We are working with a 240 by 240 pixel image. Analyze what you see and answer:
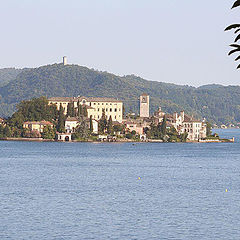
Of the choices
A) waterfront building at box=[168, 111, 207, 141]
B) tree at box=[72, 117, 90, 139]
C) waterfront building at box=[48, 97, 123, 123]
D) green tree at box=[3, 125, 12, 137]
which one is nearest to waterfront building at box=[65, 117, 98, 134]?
tree at box=[72, 117, 90, 139]

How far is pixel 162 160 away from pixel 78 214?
183 ft

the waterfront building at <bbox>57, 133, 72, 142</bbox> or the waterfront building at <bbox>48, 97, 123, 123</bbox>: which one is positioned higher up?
the waterfront building at <bbox>48, 97, 123, 123</bbox>

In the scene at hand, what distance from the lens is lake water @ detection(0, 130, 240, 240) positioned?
3584 centimetres

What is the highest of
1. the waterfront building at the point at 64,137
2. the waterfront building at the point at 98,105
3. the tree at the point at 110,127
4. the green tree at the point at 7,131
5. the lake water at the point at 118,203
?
the waterfront building at the point at 98,105

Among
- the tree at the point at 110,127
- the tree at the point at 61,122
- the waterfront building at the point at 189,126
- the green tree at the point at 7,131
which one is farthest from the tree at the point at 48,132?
the waterfront building at the point at 189,126

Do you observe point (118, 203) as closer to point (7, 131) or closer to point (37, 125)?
point (37, 125)

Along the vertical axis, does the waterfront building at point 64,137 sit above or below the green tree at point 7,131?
below

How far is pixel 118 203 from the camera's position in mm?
45656

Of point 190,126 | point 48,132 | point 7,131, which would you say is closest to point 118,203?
point 48,132

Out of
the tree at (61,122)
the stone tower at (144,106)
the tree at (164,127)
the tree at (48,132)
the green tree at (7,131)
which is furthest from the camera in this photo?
the stone tower at (144,106)

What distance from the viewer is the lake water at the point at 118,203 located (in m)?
35.8

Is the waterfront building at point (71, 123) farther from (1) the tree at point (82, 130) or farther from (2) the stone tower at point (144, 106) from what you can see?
(2) the stone tower at point (144, 106)

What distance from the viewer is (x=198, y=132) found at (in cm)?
16700

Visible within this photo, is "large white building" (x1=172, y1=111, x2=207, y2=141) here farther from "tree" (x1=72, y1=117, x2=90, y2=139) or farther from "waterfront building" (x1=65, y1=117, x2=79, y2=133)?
"waterfront building" (x1=65, y1=117, x2=79, y2=133)
